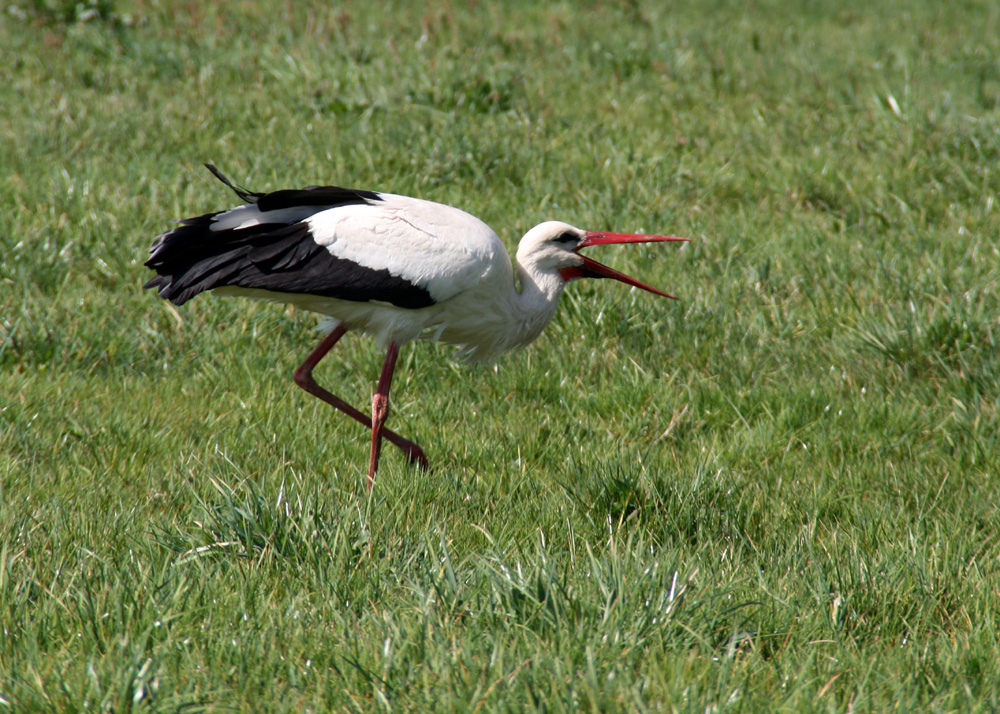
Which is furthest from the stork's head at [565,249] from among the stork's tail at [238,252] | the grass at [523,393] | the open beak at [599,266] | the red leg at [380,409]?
the stork's tail at [238,252]

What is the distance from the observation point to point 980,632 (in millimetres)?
2551

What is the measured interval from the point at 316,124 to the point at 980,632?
17.4ft

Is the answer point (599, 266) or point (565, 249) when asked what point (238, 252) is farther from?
point (599, 266)

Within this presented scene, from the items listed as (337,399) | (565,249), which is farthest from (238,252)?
(565,249)

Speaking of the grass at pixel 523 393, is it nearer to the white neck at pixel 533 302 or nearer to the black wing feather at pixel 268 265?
the white neck at pixel 533 302

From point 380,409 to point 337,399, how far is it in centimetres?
35

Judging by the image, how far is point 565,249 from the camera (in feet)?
14.0

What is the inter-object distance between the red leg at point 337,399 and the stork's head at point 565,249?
903 millimetres

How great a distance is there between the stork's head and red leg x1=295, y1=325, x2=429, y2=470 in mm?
903

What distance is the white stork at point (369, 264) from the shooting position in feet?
12.7

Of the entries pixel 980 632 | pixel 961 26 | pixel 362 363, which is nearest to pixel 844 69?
pixel 961 26

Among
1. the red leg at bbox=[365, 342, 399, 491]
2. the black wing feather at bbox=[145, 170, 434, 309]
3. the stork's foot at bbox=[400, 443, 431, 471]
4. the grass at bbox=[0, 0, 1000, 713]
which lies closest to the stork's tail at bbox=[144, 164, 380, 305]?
the black wing feather at bbox=[145, 170, 434, 309]

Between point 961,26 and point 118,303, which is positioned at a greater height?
point 961,26

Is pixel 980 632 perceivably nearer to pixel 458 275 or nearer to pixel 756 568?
pixel 756 568
